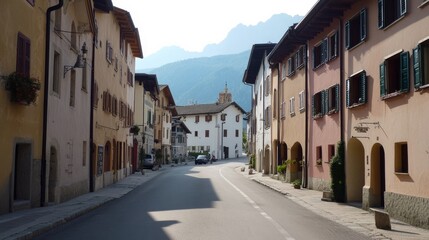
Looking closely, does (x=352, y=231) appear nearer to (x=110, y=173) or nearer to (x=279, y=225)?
(x=279, y=225)

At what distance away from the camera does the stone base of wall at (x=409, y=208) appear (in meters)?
13.4

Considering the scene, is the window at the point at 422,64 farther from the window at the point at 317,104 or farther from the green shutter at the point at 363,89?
the window at the point at 317,104

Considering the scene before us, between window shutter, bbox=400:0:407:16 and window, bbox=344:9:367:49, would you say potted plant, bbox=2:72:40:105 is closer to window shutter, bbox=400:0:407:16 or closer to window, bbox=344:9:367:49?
A: window shutter, bbox=400:0:407:16

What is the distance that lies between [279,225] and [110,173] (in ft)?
65.3

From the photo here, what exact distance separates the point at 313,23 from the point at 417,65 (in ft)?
35.4

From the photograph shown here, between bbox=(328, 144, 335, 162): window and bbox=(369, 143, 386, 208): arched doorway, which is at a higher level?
bbox=(328, 144, 335, 162): window

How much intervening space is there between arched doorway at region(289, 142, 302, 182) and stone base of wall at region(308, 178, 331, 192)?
4706mm

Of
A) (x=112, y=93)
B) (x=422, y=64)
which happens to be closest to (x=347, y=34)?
(x=422, y=64)

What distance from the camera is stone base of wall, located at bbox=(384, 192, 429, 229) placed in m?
13.4

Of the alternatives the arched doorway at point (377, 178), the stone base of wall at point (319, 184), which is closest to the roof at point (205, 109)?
the stone base of wall at point (319, 184)

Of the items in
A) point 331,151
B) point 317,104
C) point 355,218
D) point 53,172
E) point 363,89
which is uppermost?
point 317,104

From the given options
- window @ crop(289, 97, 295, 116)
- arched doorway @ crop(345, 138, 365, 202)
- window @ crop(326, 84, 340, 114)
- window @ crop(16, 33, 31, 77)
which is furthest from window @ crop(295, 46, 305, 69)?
window @ crop(16, 33, 31, 77)

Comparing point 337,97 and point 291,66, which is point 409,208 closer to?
point 337,97

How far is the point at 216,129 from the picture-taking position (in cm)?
10938
